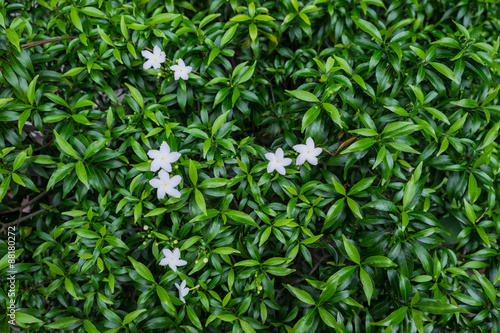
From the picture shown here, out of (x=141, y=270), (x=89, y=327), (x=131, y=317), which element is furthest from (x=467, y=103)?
(x=89, y=327)

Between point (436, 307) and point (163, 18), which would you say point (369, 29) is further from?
point (436, 307)

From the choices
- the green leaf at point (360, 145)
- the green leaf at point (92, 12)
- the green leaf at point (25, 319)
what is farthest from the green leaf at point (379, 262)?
the green leaf at point (92, 12)

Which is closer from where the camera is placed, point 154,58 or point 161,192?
point 161,192

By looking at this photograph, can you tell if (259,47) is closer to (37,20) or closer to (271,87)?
(271,87)

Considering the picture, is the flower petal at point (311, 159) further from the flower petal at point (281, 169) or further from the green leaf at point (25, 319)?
the green leaf at point (25, 319)

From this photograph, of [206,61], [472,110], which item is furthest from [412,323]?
[206,61]

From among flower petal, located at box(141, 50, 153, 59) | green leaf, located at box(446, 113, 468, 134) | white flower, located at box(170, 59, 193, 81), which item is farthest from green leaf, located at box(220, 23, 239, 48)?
green leaf, located at box(446, 113, 468, 134)

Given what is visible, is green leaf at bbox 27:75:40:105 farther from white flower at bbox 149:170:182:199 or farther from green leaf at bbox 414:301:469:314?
green leaf at bbox 414:301:469:314
